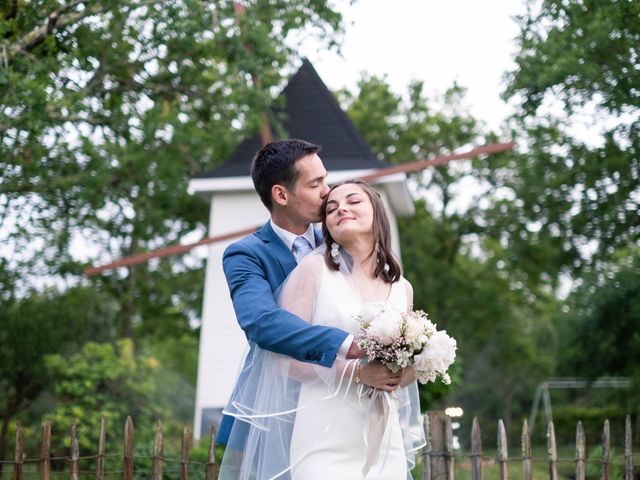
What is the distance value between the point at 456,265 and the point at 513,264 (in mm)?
2204

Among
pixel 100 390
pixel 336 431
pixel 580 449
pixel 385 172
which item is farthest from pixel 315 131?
pixel 336 431

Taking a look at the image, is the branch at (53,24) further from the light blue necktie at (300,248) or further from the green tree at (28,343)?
the green tree at (28,343)

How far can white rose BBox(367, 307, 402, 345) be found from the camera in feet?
9.66

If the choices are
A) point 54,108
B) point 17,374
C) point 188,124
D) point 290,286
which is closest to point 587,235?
point 188,124

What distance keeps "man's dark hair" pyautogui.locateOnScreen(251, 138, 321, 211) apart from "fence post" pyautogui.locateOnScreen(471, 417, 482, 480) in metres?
2.72

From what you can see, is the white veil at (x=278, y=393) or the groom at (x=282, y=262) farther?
the white veil at (x=278, y=393)

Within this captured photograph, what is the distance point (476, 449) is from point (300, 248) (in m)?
2.79

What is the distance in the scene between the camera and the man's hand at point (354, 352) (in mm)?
3059

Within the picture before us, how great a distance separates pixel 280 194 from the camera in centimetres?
368

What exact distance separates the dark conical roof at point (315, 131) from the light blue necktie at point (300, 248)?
11.9m

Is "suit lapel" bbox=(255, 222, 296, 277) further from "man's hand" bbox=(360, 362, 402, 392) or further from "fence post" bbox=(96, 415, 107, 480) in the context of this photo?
"fence post" bbox=(96, 415, 107, 480)

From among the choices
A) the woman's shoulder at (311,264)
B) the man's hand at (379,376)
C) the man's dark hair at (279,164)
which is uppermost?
the man's dark hair at (279,164)

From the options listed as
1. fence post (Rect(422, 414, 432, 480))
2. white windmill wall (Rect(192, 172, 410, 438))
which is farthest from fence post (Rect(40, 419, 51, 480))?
white windmill wall (Rect(192, 172, 410, 438))

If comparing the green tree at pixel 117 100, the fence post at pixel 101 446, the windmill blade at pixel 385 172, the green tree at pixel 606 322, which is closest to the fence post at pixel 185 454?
the fence post at pixel 101 446
